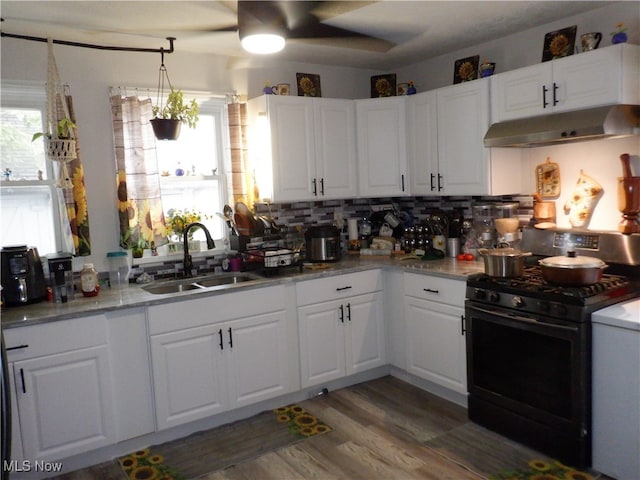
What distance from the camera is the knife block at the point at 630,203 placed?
9.47ft

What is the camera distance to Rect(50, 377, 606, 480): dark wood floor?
262 cm

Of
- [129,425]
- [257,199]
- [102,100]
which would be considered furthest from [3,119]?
[129,425]

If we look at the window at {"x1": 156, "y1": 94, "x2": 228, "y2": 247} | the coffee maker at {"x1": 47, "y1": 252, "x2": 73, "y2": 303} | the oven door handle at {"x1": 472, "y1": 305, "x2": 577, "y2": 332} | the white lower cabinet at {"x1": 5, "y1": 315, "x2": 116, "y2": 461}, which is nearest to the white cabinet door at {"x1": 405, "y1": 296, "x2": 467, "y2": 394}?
the oven door handle at {"x1": 472, "y1": 305, "x2": 577, "y2": 332}

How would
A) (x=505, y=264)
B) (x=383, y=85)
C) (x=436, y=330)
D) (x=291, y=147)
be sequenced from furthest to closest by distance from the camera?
(x=383, y=85)
(x=291, y=147)
(x=436, y=330)
(x=505, y=264)

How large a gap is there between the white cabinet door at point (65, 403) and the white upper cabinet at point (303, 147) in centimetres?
166

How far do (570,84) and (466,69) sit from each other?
0.95m

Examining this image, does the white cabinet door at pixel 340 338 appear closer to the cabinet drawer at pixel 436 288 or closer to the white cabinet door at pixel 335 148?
the cabinet drawer at pixel 436 288

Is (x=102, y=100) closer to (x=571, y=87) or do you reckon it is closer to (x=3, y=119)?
(x=3, y=119)

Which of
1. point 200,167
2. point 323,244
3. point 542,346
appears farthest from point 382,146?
point 542,346

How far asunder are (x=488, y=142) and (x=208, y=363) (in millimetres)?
2184

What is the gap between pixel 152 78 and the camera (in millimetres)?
3516

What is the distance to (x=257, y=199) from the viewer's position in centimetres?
390

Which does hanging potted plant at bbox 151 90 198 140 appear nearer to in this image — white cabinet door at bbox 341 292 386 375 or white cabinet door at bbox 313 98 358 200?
white cabinet door at bbox 313 98 358 200

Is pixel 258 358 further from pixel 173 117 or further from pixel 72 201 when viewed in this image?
pixel 173 117
